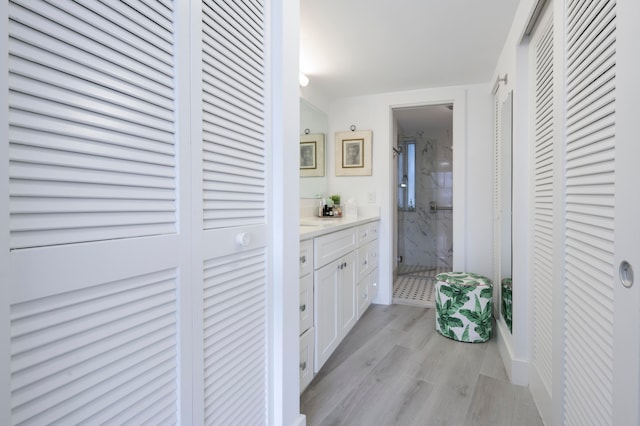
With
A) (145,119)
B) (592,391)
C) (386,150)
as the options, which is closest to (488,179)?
(386,150)

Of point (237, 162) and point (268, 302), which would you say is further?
point (268, 302)

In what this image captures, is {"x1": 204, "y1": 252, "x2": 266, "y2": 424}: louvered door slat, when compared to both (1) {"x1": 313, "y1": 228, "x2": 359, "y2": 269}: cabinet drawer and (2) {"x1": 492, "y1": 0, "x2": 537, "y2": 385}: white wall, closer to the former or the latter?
(1) {"x1": 313, "y1": 228, "x2": 359, "y2": 269}: cabinet drawer

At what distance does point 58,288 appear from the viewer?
54cm

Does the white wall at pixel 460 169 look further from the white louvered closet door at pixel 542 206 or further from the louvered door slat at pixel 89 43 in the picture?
the louvered door slat at pixel 89 43

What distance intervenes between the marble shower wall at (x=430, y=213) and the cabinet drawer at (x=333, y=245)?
3.19 meters

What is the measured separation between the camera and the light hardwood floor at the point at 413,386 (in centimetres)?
161

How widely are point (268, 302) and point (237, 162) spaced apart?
1.64 feet

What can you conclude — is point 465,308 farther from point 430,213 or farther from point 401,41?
point 430,213

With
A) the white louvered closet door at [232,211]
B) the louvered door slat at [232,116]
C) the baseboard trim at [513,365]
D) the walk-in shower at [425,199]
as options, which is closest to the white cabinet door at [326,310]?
the white louvered closet door at [232,211]

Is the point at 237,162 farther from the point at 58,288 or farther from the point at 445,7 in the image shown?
the point at 445,7

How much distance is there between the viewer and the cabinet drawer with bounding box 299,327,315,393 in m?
1.70

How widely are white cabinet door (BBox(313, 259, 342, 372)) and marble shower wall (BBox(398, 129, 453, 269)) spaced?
3523 mm

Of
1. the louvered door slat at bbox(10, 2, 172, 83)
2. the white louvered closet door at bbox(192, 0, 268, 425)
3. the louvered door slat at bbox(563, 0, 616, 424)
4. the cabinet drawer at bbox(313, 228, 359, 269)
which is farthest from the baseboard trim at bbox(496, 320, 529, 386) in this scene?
the louvered door slat at bbox(10, 2, 172, 83)

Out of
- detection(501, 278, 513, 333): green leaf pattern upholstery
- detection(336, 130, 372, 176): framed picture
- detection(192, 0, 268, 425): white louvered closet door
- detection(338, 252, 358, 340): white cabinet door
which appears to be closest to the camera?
detection(192, 0, 268, 425): white louvered closet door
